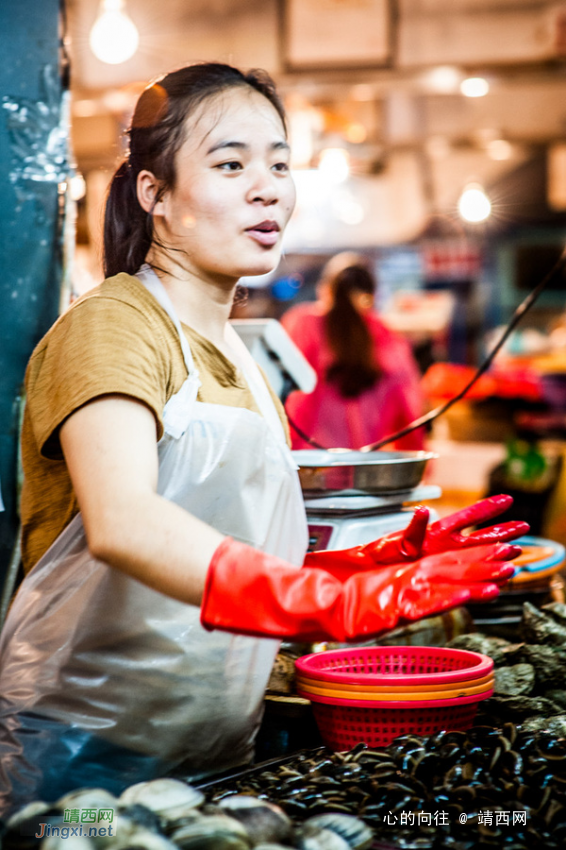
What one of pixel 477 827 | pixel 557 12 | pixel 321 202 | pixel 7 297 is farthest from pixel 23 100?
pixel 321 202

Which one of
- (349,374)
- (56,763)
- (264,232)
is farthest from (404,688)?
(349,374)

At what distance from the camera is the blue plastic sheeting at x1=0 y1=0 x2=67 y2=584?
1.78m

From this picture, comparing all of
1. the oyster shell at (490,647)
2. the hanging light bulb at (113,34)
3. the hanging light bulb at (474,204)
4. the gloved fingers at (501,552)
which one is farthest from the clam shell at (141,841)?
the hanging light bulb at (474,204)

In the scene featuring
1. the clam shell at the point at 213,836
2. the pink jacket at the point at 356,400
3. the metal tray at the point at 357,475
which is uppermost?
the metal tray at the point at 357,475

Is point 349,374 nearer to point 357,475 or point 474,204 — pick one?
point 357,475

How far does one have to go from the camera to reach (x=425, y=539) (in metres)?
1.44

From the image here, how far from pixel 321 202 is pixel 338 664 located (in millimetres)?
8026

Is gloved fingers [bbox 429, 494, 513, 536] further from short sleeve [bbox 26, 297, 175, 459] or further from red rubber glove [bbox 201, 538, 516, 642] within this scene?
short sleeve [bbox 26, 297, 175, 459]

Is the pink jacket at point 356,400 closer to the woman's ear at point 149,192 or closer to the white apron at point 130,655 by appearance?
the woman's ear at point 149,192

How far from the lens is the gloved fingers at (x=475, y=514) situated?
4.51 ft

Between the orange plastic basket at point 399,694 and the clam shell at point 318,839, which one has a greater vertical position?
the clam shell at point 318,839

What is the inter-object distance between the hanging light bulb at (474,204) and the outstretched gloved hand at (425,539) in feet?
23.3

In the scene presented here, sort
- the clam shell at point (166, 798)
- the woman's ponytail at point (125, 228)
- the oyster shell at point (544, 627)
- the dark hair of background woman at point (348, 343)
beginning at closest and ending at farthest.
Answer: the clam shell at point (166, 798), the woman's ponytail at point (125, 228), the oyster shell at point (544, 627), the dark hair of background woman at point (348, 343)

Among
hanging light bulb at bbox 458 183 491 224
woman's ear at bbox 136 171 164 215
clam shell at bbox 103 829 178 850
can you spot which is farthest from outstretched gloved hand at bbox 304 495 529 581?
hanging light bulb at bbox 458 183 491 224
